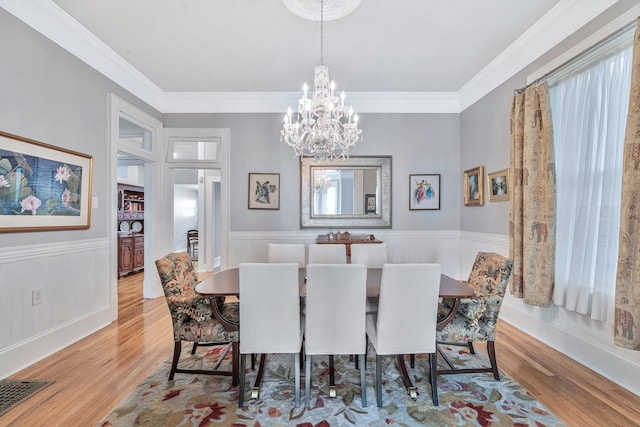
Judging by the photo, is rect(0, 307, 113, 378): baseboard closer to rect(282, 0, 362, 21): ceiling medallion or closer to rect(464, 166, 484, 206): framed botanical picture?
rect(282, 0, 362, 21): ceiling medallion

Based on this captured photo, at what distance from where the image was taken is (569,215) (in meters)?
2.56

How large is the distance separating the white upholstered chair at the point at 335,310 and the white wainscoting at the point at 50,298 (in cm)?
231

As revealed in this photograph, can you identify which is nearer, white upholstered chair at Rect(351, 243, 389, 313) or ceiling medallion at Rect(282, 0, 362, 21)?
ceiling medallion at Rect(282, 0, 362, 21)

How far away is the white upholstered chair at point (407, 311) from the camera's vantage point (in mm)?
1815

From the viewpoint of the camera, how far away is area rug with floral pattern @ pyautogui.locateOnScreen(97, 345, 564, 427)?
5.92 feet

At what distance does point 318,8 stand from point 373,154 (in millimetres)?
2305

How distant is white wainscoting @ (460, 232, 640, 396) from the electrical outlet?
450 centimetres

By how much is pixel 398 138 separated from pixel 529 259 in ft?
7.97

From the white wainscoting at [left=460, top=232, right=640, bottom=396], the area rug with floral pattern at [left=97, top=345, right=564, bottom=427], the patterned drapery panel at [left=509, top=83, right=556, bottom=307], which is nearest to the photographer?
the area rug with floral pattern at [left=97, top=345, right=564, bottom=427]

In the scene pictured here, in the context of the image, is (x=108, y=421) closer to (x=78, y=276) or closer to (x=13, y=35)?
(x=78, y=276)

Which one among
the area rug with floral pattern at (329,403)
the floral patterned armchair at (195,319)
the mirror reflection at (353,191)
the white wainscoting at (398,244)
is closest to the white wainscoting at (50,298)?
the area rug with floral pattern at (329,403)

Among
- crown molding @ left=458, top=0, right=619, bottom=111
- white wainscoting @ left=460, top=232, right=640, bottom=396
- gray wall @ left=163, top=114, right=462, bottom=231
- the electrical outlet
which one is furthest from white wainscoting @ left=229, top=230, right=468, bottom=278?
the electrical outlet

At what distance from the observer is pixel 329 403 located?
1969 mm

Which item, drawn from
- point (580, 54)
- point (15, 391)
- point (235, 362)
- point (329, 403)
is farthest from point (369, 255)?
point (15, 391)
